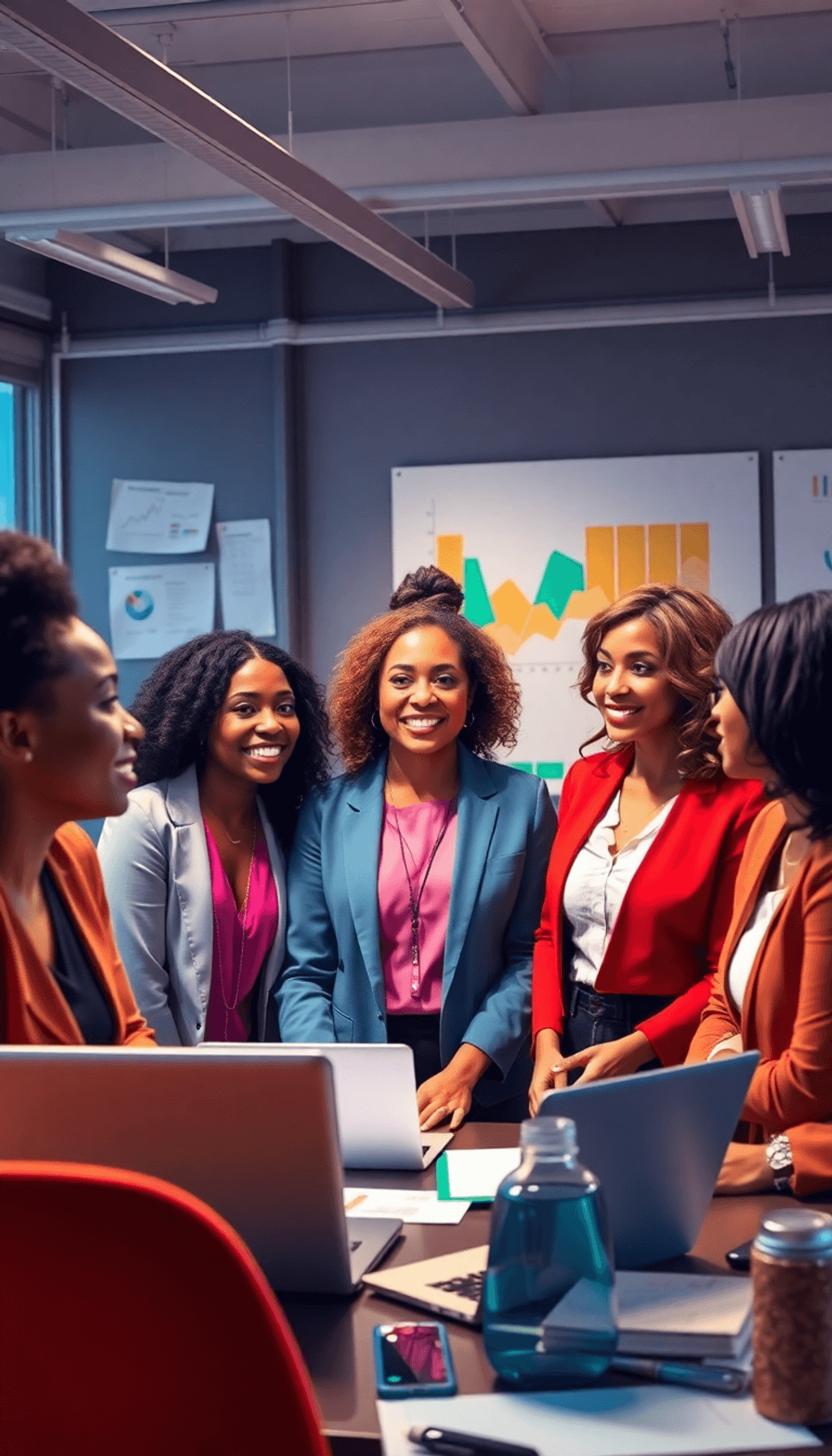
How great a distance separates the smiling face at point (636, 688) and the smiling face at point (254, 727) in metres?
0.59

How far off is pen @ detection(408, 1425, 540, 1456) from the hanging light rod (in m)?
2.13

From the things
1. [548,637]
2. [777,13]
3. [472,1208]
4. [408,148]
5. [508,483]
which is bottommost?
[472,1208]

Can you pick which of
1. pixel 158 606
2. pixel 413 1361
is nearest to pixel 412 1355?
pixel 413 1361

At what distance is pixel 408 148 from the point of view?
14.0 feet

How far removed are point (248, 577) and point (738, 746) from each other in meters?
3.94

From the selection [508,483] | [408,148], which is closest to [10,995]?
[408,148]

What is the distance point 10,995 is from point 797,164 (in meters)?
3.09

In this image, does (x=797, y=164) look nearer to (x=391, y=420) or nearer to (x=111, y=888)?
(x=391, y=420)

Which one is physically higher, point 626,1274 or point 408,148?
point 408,148

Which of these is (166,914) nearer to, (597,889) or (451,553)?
(597,889)

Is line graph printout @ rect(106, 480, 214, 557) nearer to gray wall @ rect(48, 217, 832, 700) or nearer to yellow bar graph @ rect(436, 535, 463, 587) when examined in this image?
gray wall @ rect(48, 217, 832, 700)

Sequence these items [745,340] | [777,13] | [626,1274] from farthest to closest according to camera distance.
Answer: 1. [745,340]
2. [777,13]
3. [626,1274]

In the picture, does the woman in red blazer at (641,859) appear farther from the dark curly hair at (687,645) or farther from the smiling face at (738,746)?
the smiling face at (738,746)

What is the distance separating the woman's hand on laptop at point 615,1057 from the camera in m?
2.33
